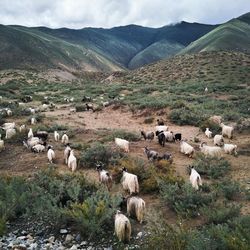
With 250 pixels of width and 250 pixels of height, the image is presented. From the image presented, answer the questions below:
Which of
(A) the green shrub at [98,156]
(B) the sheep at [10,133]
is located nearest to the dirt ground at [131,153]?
(A) the green shrub at [98,156]

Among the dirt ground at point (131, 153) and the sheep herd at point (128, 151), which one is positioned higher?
the sheep herd at point (128, 151)

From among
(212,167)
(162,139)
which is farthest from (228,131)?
(212,167)

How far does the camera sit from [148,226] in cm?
829

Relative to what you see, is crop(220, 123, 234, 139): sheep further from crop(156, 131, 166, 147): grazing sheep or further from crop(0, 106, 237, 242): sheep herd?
crop(156, 131, 166, 147): grazing sheep

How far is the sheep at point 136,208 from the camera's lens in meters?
8.74

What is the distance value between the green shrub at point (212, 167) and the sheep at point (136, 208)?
383cm

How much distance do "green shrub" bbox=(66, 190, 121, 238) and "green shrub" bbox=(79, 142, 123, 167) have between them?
170 inches

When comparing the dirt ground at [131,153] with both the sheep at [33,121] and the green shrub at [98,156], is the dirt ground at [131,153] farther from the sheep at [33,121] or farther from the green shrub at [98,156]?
the sheep at [33,121]

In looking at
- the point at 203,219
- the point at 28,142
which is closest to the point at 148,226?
the point at 203,219

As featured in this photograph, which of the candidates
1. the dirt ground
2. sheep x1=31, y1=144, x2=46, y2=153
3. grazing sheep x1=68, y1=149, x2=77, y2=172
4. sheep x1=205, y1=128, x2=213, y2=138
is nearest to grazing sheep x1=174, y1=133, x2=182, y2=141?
the dirt ground

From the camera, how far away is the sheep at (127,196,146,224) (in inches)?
344

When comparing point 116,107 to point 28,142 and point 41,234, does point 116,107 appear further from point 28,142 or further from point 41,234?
point 41,234

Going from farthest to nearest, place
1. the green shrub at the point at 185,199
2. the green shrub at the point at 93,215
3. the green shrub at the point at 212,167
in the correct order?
the green shrub at the point at 212,167
the green shrub at the point at 185,199
the green shrub at the point at 93,215

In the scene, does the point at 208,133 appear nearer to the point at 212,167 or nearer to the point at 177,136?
the point at 177,136
